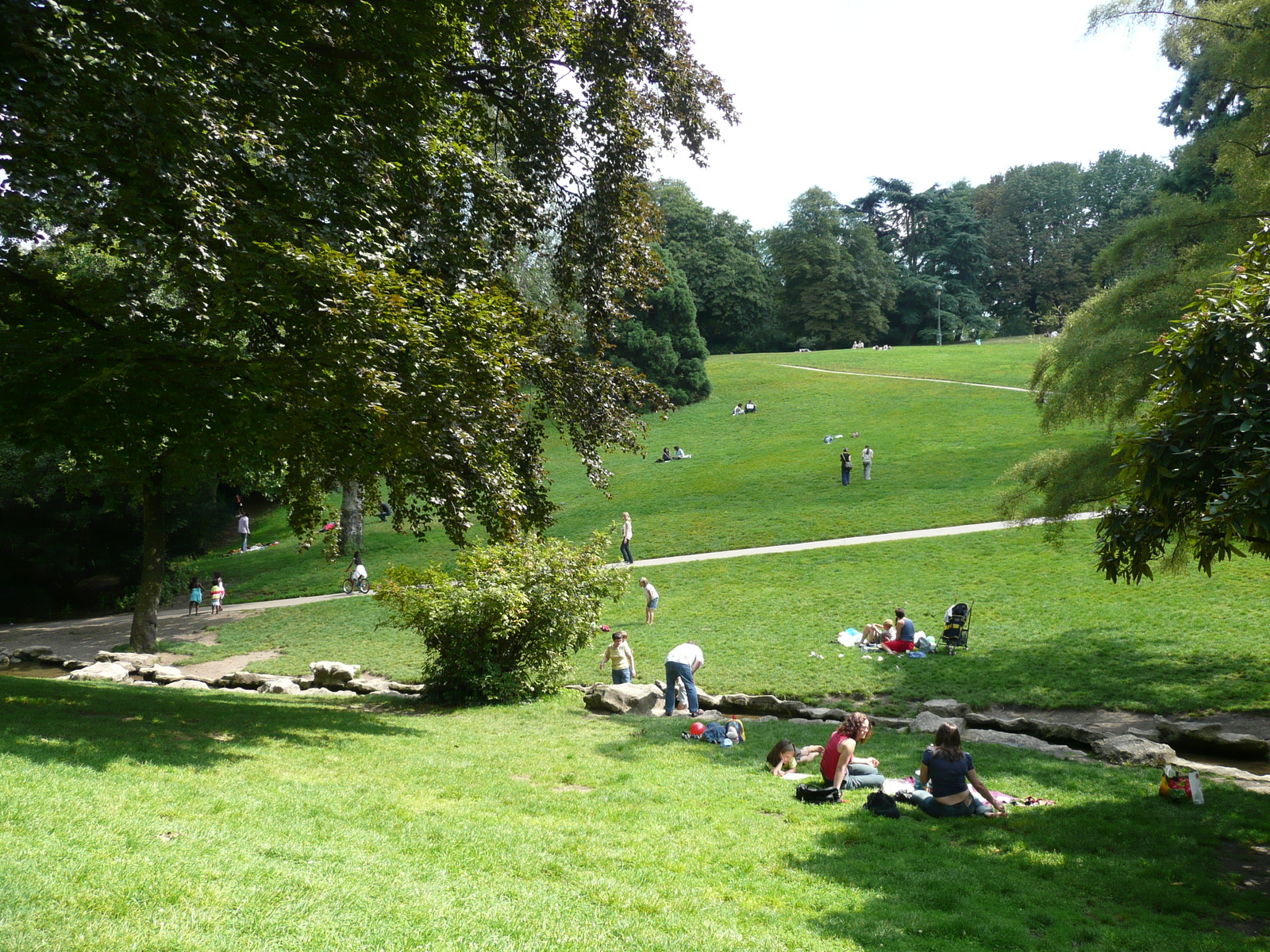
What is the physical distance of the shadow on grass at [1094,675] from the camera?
13203 mm

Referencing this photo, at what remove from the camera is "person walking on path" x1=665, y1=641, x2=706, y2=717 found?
1335 cm

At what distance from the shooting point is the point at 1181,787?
848cm

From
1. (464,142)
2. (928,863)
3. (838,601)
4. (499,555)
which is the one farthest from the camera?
(838,601)

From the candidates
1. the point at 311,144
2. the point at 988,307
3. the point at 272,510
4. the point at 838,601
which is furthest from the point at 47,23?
the point at 988,307

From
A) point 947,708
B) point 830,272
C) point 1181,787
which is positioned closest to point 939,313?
Answer: point 830,272

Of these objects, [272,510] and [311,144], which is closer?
[311,144]

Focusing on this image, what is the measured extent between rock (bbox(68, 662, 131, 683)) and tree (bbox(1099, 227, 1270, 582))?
1816 centimetres

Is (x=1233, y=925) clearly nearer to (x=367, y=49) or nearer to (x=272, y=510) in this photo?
(x=367, y=49)

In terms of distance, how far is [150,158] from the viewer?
842cm

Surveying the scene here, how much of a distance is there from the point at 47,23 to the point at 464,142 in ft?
19.6

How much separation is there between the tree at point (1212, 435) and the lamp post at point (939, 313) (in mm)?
80307

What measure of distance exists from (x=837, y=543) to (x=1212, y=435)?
19.7m

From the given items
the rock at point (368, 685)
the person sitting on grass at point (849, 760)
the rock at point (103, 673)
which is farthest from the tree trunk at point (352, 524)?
the person sitting on grass at point (849, 760)

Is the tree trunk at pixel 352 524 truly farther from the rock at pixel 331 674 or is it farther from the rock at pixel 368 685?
the rock at pixel 368 685
